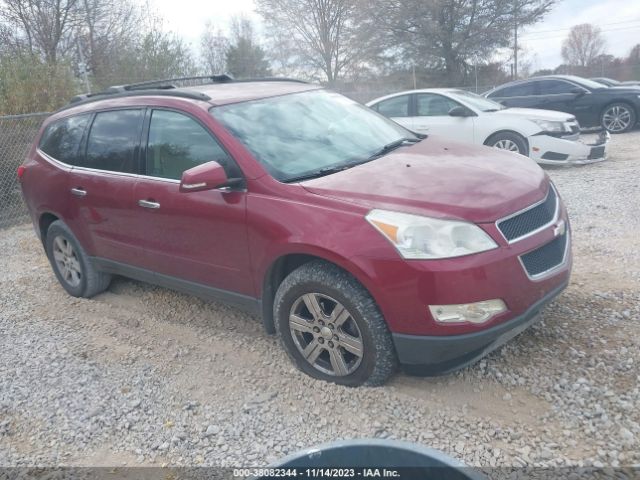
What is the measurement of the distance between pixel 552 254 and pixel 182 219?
2396 millimetres

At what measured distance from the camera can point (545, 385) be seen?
3.02 m

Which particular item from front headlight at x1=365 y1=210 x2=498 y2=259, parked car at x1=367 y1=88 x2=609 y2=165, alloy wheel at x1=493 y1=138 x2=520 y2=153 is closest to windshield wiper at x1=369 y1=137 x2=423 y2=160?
front headlight at x1=365 y1=210 x2=498 y2=259

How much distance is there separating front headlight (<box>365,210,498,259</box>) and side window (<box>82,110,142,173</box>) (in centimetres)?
233

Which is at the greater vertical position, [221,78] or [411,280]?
[221,78]

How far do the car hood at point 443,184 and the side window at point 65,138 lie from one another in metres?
2.57

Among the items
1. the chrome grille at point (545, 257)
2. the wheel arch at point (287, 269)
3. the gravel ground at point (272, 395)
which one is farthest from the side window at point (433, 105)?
the wheel arch at point (287, 269)

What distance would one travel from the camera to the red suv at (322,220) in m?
2.81

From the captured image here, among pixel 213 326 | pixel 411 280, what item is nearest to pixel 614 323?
pixel 411 280

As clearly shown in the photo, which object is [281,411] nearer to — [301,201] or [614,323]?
[301,201]

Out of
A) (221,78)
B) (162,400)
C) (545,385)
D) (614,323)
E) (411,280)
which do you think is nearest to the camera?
(411,280)

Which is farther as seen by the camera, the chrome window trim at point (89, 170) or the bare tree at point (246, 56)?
the bare tree at point (246, 56)

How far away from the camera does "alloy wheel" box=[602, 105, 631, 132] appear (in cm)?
1187

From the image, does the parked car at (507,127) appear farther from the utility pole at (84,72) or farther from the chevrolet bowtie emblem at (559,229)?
the utility pole at (84,72)

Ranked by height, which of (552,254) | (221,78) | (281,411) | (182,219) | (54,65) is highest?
(54,65)
